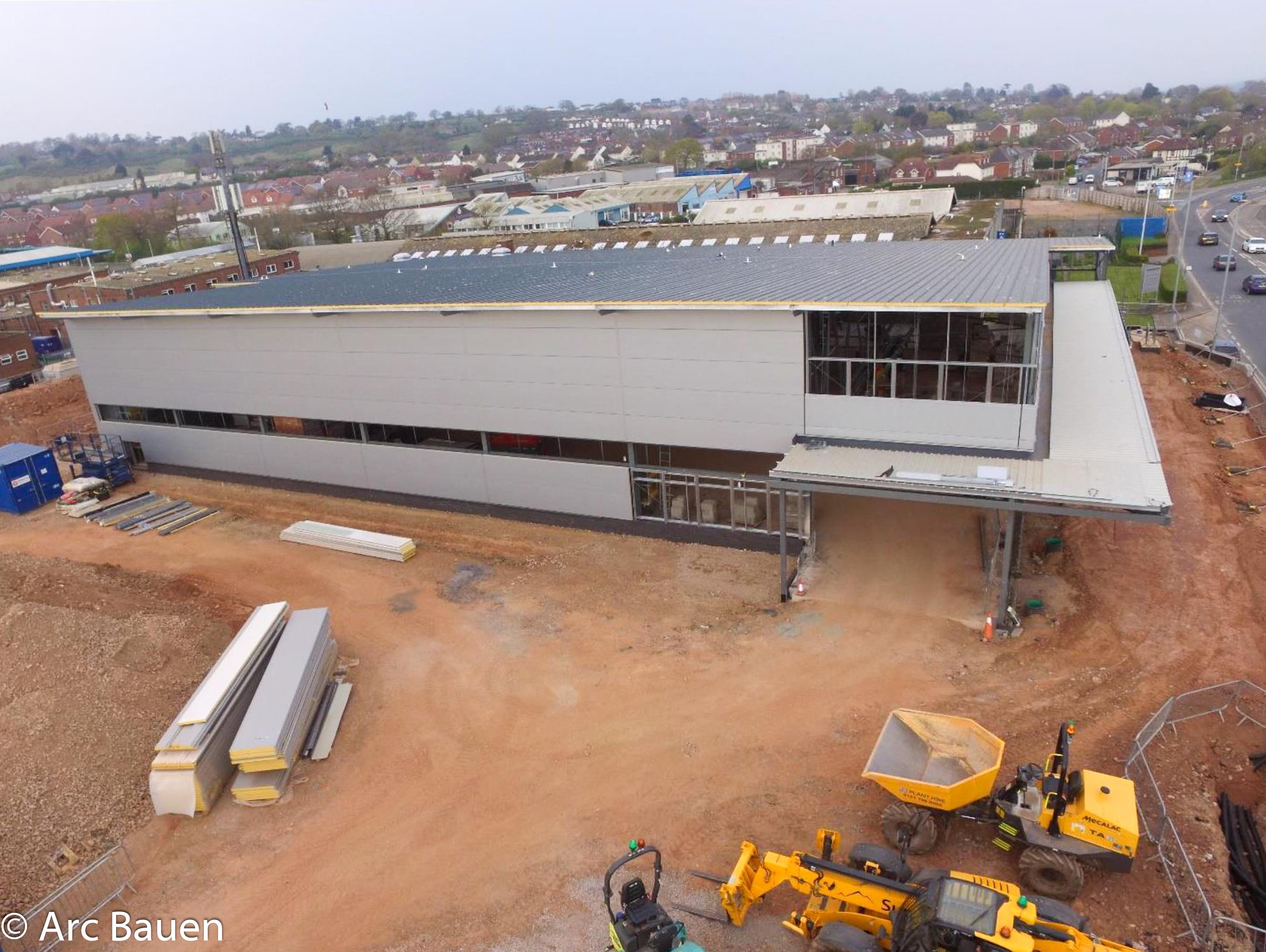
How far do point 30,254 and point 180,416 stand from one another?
5338 centimetres

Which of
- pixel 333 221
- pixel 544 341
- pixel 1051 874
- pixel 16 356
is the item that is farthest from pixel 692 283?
pixel 333 221

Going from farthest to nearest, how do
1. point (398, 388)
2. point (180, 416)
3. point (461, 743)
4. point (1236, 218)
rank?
point (1236, 218), point (180, 416), point (398, 388), point (461, 743)

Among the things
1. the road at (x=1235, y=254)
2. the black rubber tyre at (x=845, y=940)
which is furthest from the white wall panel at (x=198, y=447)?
the road at (x=1235, y=254)

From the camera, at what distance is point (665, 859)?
11.4m

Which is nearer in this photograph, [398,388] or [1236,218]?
[398,388]

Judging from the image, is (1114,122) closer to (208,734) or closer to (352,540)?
(352,540)

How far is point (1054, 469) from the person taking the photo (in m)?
16.1

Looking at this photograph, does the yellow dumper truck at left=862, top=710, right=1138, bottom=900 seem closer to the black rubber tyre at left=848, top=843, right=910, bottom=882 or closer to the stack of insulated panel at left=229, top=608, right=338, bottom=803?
the black rubber tyre at left=848, top=843, right=910, bottom=882

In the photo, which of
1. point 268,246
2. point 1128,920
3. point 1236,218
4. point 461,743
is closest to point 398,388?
point 461,743

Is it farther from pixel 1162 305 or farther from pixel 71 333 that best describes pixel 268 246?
pixel 1162 305

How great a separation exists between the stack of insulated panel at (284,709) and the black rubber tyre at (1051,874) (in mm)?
11076

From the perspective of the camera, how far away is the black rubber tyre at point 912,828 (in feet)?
35.7

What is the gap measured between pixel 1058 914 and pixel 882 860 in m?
1.85

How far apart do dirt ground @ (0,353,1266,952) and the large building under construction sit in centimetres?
218
